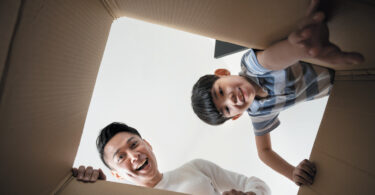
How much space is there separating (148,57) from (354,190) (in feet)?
3.44

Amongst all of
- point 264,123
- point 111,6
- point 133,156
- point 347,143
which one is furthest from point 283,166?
point 111,6

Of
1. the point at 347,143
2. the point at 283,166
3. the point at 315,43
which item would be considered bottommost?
the point at 283,166

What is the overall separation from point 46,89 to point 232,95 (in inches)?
22.3

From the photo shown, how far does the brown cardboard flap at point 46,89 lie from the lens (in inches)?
9.6

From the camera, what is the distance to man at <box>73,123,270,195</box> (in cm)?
76

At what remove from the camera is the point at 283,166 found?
789 mm

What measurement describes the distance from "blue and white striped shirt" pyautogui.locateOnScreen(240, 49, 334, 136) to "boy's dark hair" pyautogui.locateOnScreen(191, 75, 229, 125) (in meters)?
0.14

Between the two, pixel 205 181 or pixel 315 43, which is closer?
pixel 315 43

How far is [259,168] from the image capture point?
1.29m

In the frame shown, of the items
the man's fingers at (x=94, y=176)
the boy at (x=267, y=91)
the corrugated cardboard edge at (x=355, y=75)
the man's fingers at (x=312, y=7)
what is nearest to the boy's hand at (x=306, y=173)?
the boy at (x=267, y=91)

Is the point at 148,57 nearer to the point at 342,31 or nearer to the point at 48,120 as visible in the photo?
the point at 48,120

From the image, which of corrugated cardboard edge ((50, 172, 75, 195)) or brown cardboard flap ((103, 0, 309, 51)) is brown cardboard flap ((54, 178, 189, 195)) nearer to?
corrugated cardboard edge ((50, 172, 75, 195))

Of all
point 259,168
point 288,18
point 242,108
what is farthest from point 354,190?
point 259,168

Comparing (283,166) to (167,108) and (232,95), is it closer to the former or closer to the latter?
(232,95)
